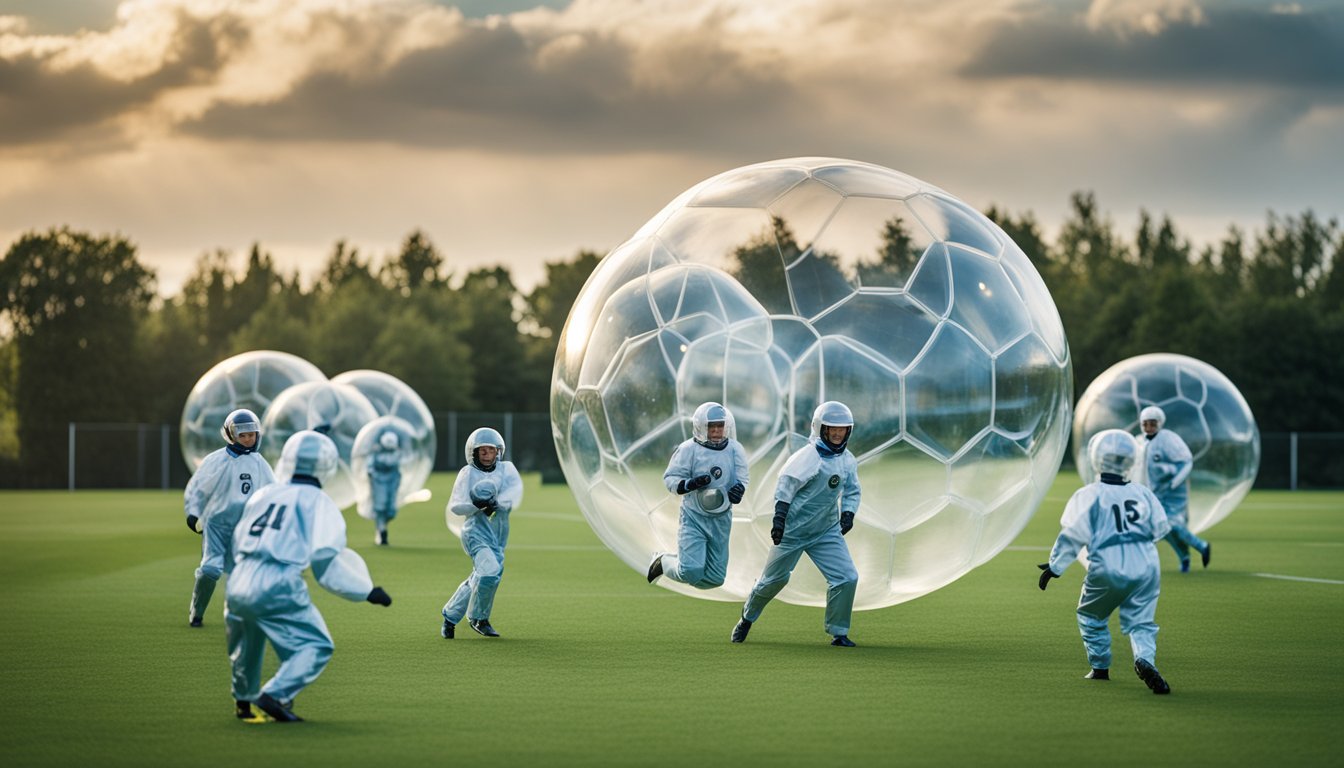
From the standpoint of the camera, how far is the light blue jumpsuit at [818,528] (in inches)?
432

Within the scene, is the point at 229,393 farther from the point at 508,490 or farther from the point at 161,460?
the point at 161,460

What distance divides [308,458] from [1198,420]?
1582 centimetres

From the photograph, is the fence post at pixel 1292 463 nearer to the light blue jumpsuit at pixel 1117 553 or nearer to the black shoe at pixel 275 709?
the light blue jumpsuit at pixel 1117 553

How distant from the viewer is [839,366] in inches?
446

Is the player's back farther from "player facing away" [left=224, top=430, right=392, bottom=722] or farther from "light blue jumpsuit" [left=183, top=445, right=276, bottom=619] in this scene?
"light blue jumpsuit" [left=183, top=445, right=276, bottom=619]

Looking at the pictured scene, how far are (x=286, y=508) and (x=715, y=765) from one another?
9.53 ft

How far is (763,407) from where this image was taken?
11.6 metres

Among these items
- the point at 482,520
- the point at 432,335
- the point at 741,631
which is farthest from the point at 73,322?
the point at 741,631

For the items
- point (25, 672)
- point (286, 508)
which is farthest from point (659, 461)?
point (25, 672)

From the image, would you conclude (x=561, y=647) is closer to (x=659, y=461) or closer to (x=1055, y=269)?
(x=659, y=461)

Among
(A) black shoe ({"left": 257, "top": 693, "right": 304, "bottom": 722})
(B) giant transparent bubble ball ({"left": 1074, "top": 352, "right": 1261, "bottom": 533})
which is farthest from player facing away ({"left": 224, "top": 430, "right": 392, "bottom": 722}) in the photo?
(B) giant transparent bubble ball ({"left": 1074, "top": 352, "right": 1261, "bottom": 533})

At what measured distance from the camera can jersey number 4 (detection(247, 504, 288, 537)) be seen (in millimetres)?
8305

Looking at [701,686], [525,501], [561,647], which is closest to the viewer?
[701,686]

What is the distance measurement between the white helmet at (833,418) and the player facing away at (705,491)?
65 centimetres
